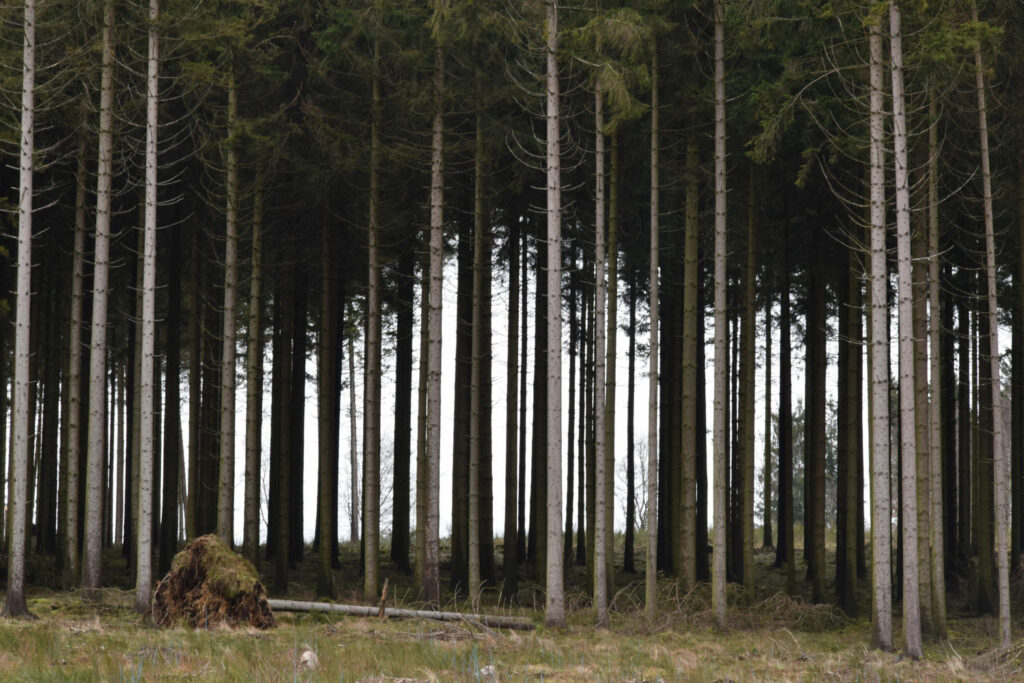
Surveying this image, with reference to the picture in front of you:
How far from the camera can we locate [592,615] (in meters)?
18.9

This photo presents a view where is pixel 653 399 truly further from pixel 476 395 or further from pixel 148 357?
pixel 148 357

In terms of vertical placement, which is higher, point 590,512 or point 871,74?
point 871,74

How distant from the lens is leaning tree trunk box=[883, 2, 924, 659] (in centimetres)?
1491

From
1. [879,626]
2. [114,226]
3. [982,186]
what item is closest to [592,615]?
[879,626]

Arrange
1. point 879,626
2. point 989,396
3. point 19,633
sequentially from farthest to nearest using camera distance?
point 989,396 < point 879,626 < point 19,633

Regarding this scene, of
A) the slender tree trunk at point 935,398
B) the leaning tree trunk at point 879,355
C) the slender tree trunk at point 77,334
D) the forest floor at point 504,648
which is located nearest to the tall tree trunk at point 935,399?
the slender tree trunk at point 935,398

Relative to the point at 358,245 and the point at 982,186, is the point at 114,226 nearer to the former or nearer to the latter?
the point at 358,245

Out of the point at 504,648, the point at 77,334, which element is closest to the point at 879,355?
the point at 504,648

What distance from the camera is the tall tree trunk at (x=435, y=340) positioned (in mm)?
19172

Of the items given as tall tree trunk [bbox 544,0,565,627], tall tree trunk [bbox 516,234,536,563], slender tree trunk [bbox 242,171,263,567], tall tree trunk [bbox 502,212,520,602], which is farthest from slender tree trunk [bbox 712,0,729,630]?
slender tree trunk [bbox 242,171,263,567]

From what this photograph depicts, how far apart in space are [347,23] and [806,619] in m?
13.9

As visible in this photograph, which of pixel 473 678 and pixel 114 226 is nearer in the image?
pixel 473 678

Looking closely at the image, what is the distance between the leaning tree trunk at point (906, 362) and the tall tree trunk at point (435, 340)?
8032 mm

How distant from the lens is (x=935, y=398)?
18.2 metres
